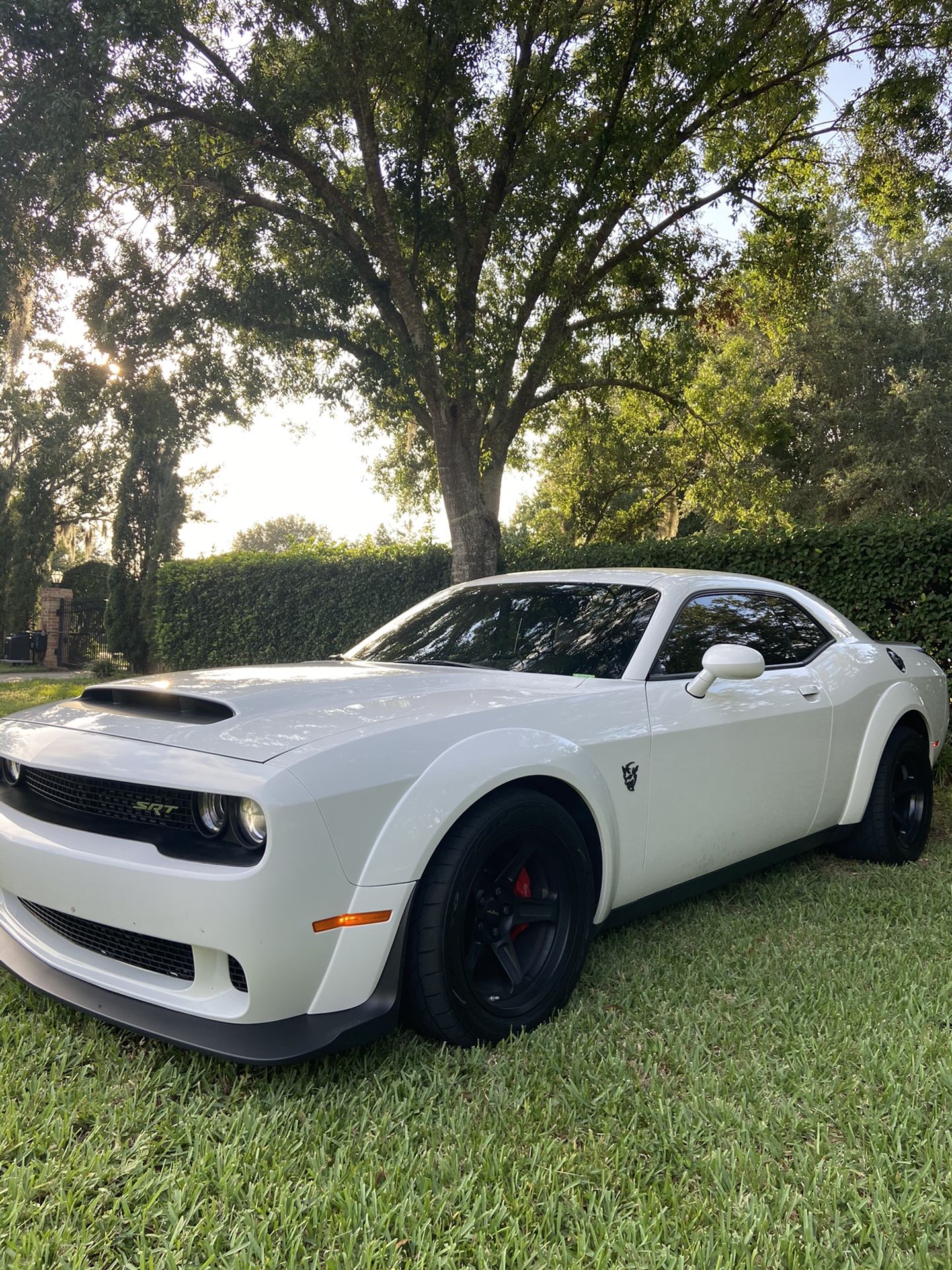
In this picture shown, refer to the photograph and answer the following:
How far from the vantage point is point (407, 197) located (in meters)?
9.77

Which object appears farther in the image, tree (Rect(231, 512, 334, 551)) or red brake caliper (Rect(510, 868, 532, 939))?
tree (Rect(231, 512, 334, 551))

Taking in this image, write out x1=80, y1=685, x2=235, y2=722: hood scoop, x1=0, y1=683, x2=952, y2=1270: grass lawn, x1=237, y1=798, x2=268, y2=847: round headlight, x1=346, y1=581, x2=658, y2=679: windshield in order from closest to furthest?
x1=0, y1=683, x2=952, y2=1270: grass lawn, x1=237, y1=798, x2=268, y2=847: round headlight, x1=80, y1=685, x2=235, y2=722: hood scoop, x1=346, y1=581, x2=658, y2=679: windshield

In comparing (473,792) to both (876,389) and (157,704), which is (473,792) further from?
(876,389)

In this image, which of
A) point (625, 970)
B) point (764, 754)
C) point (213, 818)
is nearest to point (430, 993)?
point (213, 818)

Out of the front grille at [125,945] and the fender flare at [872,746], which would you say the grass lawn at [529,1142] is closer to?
the front grille at [125,945]

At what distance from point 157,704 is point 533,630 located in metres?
1.42

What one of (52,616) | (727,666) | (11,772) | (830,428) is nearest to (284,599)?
(11,772)

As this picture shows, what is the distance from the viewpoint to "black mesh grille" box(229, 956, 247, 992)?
202 cm

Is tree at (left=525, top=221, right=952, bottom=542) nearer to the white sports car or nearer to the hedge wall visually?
the hedge wall

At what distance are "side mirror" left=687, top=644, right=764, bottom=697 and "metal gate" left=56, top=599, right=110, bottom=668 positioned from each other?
19711mm

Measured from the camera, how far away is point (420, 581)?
1102cm

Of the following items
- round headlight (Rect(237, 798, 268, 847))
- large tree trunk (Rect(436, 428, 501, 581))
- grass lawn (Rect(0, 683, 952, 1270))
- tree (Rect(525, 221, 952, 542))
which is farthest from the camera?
tree (Rect(525, 221, 952, 542))

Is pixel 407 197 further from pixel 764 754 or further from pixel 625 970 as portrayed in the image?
pixel 625 970

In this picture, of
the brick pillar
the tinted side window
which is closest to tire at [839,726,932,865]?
the tinted side window
